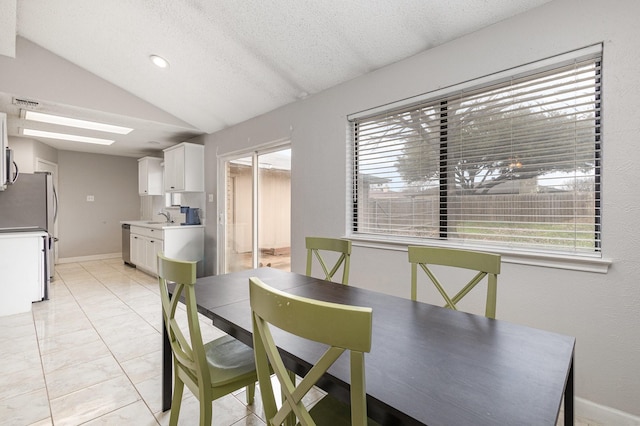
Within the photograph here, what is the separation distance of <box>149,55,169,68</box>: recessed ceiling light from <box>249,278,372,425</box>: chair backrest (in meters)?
3.26

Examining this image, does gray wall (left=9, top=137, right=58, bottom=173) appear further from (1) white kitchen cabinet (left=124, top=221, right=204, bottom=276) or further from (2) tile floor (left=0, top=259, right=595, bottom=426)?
(2) tile floor (left=0, top=259, right=595, bottom=426)

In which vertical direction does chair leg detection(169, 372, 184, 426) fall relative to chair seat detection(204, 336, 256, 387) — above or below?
below

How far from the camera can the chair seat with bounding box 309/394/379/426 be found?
42.1 inches

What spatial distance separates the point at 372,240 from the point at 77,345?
2720 millimetres

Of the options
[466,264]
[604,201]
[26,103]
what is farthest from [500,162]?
[26,103]

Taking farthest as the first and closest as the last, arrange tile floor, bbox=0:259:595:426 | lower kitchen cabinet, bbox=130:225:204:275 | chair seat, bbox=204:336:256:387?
lower kitchen cabinet, bbox=130:225:204:275 → tile floor, bbox=0:259:595:426 → chair seat, bbox=204:336:256:387

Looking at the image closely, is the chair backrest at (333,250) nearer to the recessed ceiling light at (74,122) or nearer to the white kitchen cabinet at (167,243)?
the white kitchen cabinet at (167,243)

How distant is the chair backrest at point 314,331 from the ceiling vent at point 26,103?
165 inches

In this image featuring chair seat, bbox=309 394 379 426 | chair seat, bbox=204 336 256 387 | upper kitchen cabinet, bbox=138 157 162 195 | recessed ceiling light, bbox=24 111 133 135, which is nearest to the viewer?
chair seat, bbox=309 394 379 426

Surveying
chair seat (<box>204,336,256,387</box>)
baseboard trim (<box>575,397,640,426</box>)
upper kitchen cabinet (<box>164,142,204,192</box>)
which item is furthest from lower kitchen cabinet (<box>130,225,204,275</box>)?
baseboard trim (<box>575,397,640,426</box>)

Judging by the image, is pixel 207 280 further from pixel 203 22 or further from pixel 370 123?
pixel 203 22

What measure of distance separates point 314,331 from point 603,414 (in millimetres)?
2054

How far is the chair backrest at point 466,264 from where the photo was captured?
147 cm

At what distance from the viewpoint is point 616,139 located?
165cm
